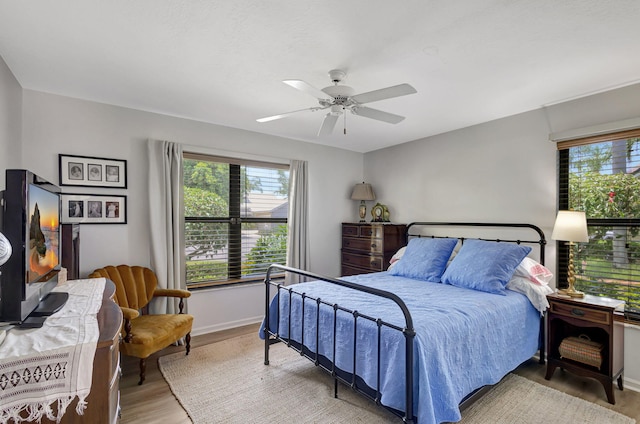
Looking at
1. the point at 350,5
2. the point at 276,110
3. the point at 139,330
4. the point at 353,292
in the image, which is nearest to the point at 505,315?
the point at 353,292

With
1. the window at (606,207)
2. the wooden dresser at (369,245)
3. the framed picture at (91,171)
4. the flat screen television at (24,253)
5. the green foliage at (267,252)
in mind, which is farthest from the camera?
the wooden dresser at (369,245)

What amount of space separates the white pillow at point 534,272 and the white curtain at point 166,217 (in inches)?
138

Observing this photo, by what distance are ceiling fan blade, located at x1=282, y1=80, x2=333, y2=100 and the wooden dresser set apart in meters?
2.43

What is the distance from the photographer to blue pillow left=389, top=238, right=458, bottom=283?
137 inches

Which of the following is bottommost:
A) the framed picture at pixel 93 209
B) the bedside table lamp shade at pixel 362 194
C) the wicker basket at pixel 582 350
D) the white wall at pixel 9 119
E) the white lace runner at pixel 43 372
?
the wicker basket at pixel 582 350

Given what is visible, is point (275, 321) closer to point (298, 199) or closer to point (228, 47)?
point (298, 199)

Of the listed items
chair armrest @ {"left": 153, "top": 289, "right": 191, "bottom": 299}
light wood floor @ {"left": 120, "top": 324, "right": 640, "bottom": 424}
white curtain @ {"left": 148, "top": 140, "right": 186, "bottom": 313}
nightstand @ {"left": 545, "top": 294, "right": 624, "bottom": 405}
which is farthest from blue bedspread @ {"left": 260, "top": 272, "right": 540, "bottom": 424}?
white curtain @ {"left": 148, "top": 140, "right": 186, "bottom": 313}

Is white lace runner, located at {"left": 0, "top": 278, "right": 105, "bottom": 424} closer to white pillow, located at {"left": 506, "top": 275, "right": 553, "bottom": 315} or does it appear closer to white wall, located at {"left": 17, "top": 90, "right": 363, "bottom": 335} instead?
white wall, located at {"left": 17, "top": 90, "right": 363, "bottom": 335}

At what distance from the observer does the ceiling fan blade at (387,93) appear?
2047 millimetres

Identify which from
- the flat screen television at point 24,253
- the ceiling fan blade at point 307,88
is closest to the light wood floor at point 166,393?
the flat screen television at point 24,253

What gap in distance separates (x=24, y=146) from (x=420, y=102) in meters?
3.66

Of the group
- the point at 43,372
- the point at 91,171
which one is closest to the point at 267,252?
the point at 91,171

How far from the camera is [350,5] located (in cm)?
168

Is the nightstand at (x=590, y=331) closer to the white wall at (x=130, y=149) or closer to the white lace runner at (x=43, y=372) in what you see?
the white wall at (x=130, y=149)
